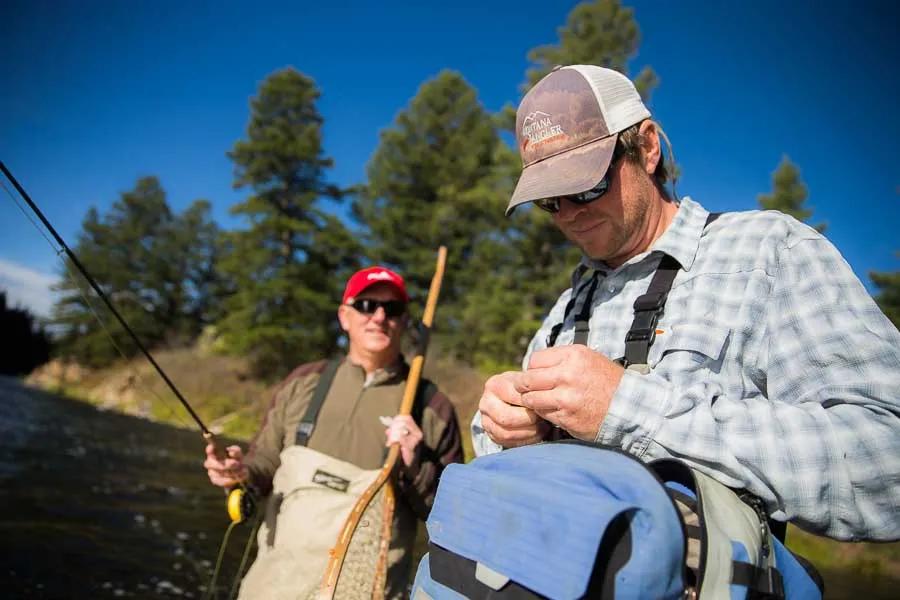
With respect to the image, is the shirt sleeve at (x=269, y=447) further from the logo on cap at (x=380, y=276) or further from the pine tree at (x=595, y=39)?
the pine tree at (x=595, y=39)

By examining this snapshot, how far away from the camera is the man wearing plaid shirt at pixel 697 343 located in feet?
3.27

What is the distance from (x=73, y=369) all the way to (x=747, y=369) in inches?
1523

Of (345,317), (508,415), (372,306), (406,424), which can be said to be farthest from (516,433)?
(345,317)

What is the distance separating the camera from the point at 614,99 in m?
1.54

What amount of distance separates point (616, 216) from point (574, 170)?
22 centimetres

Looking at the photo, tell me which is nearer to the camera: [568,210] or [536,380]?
[536,380]

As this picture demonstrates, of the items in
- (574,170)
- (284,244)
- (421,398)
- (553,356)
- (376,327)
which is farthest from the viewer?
(284,244)

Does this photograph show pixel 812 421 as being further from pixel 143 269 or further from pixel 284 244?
pixel 143 269

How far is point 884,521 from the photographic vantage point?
0.99m

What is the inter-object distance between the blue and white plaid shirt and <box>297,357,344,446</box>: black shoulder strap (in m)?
2.44

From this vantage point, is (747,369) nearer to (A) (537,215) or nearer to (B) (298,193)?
(A) (537,215)

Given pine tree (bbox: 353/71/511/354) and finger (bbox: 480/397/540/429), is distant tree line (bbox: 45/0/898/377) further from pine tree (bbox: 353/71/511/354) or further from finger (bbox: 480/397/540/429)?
finger (bbox: 480/397/540/429)

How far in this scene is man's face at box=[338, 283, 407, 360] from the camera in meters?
3.63

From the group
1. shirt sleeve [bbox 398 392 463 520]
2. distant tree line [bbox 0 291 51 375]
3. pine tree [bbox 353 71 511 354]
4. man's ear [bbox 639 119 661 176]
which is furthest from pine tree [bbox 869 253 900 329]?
distant tree line [bbox 0 291 51 375]
